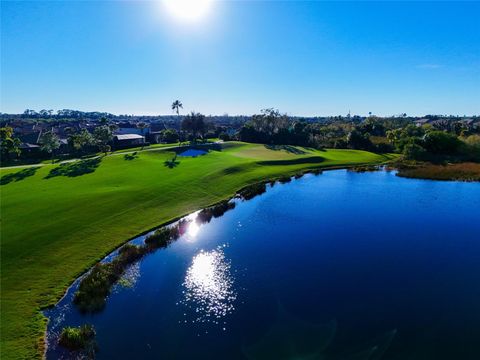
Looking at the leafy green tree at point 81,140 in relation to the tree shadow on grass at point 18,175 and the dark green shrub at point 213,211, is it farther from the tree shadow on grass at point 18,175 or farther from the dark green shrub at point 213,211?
the dark green shrub at point 213,211

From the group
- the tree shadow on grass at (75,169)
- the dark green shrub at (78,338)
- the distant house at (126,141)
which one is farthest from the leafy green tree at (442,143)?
the dark green shrub at (78,338)

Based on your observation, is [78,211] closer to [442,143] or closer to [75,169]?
[75,169]

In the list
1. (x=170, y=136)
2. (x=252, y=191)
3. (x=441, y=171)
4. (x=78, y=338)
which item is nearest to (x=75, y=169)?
(x=252, y=191)

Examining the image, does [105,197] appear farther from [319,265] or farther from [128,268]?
[319,265]

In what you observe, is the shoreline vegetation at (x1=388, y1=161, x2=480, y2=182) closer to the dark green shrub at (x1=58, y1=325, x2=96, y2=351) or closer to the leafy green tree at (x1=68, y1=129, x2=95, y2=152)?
the dark green shrub at (x1=58, y1=325, x2=96, y2=351)

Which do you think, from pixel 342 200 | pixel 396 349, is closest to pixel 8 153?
pixel 342 200
